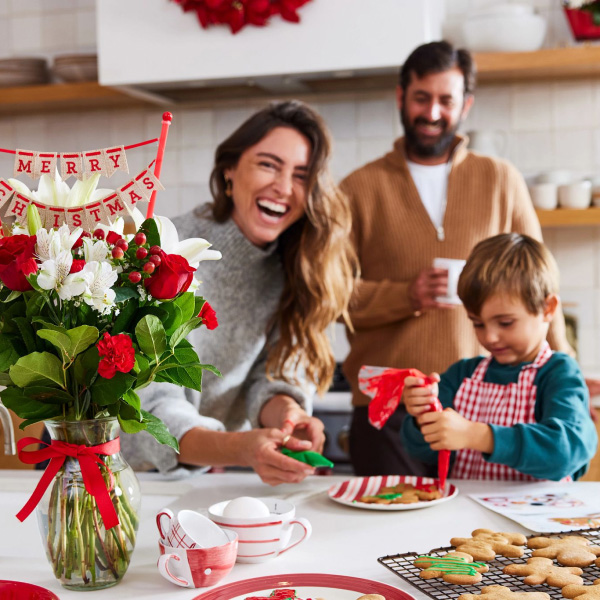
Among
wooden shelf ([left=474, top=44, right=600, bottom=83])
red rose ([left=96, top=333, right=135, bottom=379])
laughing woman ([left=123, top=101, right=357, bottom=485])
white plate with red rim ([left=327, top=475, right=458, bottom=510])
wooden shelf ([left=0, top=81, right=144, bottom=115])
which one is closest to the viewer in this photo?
red rose ([left=96, top=333, right=135, bottom=379])

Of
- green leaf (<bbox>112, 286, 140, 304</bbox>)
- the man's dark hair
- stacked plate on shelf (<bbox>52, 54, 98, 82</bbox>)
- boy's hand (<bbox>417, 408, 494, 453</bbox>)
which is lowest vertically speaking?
boy's hand (<bbox>417, 408, 494, 453</bbox>)

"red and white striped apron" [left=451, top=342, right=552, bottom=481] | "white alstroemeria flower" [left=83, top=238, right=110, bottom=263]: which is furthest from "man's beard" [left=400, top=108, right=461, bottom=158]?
"white alstroemeria flower" [left=83, top=238, right=110, bottom=263]

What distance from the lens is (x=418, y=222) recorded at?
220cm

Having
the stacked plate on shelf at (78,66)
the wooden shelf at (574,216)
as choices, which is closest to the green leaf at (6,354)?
the wooden shelf at (574,216)

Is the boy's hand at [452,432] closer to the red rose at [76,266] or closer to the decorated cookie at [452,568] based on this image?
the decorated cookie at [452,568]

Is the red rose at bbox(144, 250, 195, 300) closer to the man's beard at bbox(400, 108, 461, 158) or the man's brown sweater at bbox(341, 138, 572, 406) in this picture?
the man's brown sweater at bbox(341, 138, 572, 406)

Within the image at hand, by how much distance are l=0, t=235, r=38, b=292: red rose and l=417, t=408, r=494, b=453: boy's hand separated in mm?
751

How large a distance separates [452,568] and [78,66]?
8.49 feet

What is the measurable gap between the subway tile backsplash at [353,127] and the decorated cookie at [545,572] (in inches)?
83.6

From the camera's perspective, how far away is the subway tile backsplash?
117 inches

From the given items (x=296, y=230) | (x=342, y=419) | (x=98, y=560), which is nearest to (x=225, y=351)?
(x=296, y=230)

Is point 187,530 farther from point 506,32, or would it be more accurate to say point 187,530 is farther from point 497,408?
point 506,32

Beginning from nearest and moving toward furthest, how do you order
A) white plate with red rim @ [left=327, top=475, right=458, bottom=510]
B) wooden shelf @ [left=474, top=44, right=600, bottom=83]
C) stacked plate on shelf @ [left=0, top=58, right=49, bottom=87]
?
white plate with red rim @ [left=327, top=475, right=458, bottom=510], wooden shelf @ [left=474, top=44, right=600, bottom=83], stacked plate on shelf @ [left=0, top=58, right=49, bottom=87]

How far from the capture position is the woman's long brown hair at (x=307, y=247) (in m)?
1.71
